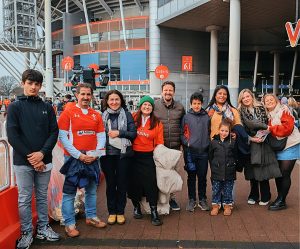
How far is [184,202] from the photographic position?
6.09 m

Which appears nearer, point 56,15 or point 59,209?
point 59,209

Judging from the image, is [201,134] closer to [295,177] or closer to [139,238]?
[139,238]

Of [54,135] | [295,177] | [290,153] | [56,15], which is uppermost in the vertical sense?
[56,15]

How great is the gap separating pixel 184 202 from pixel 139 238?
1789mm

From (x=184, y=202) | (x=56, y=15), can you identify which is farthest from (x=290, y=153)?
(x=56, y=15)

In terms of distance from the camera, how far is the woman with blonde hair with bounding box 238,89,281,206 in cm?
540

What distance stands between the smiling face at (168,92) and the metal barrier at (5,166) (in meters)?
2.26

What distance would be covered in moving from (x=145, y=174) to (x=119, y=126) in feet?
2.47

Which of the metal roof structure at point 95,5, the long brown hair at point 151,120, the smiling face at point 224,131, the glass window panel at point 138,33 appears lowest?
the smiling face at point 224,131

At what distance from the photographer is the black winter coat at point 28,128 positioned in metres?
3.85

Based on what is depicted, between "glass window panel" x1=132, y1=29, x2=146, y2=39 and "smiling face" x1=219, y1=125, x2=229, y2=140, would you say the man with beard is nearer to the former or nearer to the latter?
"smiling face" x1=219, y1=125, x2=229, y2=140

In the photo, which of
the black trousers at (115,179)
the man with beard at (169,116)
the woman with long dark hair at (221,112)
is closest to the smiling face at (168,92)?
the man with beard at (169,116)

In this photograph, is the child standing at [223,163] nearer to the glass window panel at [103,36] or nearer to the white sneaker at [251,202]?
the white sneaker at [251,202]

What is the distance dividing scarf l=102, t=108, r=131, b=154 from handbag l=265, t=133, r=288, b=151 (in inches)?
84.9
